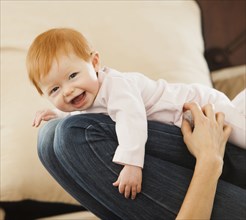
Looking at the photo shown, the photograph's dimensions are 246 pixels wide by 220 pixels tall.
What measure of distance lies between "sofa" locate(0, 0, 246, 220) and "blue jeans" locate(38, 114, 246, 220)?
262 millimetres

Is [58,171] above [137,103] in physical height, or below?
below

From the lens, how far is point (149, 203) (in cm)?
86

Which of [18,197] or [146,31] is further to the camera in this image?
[146,31]

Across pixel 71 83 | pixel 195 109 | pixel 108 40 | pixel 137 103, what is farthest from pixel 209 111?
pixel 108 40

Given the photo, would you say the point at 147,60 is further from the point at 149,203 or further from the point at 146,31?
the point at 149,203

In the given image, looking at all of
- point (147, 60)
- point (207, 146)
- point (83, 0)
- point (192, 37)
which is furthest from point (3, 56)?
point (207, 146)

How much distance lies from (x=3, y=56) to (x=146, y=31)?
1.37 ft

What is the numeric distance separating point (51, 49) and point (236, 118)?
15.6 inches

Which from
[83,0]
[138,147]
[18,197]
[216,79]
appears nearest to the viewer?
[138,147]

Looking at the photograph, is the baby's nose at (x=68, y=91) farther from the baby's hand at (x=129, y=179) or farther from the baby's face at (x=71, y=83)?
the baby's hand at (x=129, y=179)

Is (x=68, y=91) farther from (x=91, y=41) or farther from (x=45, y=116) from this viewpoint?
(x=91, y=41)

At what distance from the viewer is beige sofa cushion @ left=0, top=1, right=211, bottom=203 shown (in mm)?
1233

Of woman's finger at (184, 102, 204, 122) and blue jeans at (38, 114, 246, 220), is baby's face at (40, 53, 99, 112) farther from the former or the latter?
woman's finger at (184, 102, 204, 122)

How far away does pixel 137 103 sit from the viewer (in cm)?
86
